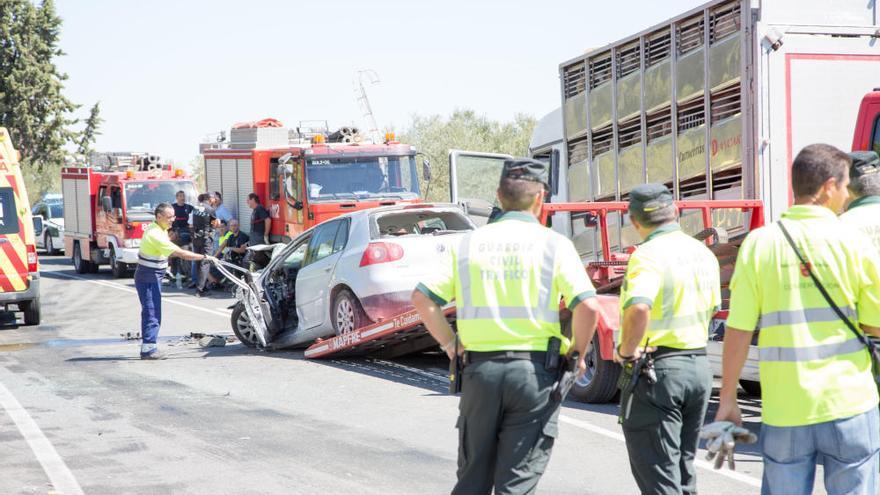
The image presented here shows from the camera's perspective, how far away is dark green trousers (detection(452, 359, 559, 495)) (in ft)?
14.6

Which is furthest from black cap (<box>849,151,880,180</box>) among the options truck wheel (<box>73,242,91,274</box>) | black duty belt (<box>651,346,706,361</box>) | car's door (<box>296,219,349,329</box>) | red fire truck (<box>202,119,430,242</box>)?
→ truck wheel (<box>73,242,91,274</box>)

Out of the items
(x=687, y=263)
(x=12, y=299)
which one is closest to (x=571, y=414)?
(x=687, y=263)

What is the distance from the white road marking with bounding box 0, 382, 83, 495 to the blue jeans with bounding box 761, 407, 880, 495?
Result: 4.17m

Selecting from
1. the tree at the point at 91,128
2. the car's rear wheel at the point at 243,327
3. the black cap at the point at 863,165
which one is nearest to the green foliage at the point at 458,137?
the tree at the point at 91,128

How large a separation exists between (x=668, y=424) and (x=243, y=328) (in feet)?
28.3

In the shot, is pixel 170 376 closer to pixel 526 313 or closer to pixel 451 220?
pixel 451 220

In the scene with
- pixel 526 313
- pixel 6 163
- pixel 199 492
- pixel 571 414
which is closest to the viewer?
pixel 526 313

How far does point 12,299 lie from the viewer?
15352mm

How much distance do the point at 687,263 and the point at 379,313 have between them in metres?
6.43

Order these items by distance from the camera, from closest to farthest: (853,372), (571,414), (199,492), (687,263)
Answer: (853,372)
(687,263)
(199,492)
(571,414)

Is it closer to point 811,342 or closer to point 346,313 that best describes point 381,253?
point 346,313

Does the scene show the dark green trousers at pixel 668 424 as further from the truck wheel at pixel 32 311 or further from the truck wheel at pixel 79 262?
the truck wheel at pixel 79 262

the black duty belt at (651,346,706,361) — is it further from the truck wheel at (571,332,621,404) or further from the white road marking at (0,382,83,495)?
the truck wheel at (571,332,621,404)

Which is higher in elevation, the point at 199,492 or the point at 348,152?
the point at 348,152
